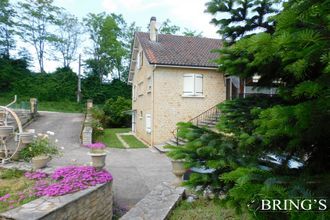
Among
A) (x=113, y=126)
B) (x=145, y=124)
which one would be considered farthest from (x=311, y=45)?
(x=113, y=126)

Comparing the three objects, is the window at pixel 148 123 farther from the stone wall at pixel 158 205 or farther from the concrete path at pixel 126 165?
the stone wall at pixel 158 205

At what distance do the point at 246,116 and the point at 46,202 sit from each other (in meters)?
4.21

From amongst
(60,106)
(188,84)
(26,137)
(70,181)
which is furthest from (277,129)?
(60,106)

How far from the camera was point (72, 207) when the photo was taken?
4.95 metres

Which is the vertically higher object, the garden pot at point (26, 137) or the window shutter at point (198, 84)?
the window shutter at point (198, 84)

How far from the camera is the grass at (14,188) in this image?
5.31 metres

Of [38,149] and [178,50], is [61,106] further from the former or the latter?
[38,149]

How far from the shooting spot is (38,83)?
33656mm

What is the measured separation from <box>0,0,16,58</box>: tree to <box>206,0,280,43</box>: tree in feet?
129

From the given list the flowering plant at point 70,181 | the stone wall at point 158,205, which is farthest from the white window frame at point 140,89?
the stone wall at point 158,205

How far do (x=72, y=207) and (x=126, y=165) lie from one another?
259 inches

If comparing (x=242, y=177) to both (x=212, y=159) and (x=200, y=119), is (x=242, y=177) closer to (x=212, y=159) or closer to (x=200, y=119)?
(x=212, y=159)

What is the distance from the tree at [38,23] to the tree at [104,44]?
18.9 feet

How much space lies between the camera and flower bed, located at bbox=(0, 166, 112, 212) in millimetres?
5395
